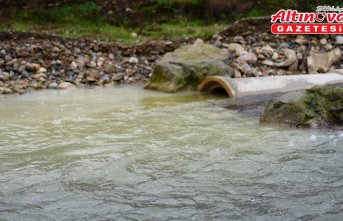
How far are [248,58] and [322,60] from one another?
5.99 ft

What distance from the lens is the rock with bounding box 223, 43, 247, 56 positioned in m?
12.0

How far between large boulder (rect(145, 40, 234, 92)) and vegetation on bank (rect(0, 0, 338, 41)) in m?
4.03

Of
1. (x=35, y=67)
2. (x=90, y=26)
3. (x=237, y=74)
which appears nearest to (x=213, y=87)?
(x=237, y=74)

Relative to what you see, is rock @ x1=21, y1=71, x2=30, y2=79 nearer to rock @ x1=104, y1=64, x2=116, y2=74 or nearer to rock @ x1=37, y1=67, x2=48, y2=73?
rock @ x1=37, y1=67, x2=48, y2=73

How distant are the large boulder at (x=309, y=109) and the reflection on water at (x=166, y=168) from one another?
242 millimetres

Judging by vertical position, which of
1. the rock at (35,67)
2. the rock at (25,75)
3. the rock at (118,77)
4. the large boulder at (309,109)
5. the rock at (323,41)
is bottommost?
the large boulder at (309,109)

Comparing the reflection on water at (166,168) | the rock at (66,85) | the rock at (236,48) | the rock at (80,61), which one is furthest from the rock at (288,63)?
the rock at (66,85)

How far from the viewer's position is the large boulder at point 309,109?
20.5 feet

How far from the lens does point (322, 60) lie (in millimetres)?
11695

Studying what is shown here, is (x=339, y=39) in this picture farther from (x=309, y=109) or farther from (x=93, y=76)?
(x=309, y=109)

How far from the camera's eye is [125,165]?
471cm

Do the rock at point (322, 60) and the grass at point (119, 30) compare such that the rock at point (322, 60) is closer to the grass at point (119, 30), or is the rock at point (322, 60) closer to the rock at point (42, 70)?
the grass at point (119, 30)

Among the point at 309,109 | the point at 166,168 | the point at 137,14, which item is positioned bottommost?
the point at 166,168

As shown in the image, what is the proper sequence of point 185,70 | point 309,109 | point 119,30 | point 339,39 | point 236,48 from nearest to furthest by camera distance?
point 309,109, point 185,70, point 236,48, point 339,39, point 119,30
